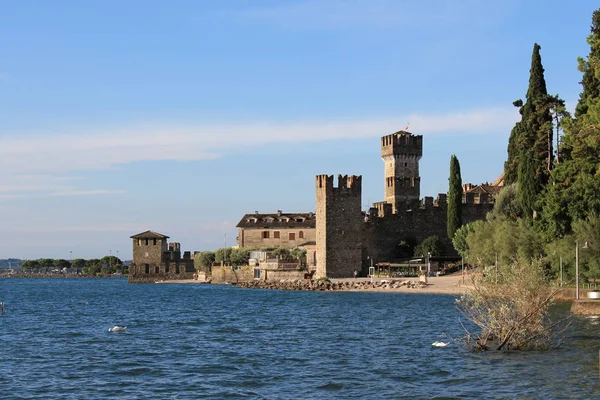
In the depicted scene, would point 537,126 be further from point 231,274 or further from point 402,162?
point 231,274

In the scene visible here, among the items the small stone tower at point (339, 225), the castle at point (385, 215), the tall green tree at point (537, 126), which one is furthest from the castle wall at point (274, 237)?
the tall green tree at point (537, 126)

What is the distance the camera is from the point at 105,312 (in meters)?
45.6

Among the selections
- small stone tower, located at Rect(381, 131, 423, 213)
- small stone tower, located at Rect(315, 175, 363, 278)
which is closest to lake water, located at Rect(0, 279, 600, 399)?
small stone tower, located at Rect(315, 175, 363, 278)

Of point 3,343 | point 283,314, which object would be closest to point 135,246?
point 283,314

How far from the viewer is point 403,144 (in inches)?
3041

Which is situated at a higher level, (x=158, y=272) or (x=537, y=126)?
(x=537, y=126)

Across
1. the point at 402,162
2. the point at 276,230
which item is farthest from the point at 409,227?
the point at 276,230

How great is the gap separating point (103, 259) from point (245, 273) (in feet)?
267

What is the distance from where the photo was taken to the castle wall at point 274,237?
83000 millimetres

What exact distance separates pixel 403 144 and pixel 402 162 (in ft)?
4.74

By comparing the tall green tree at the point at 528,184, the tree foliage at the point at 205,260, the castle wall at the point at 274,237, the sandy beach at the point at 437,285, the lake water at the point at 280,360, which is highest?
the tall green tree at the point at 528,184

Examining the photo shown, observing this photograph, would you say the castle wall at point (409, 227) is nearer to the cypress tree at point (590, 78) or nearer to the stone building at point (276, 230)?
the stone building at point (276, 230)

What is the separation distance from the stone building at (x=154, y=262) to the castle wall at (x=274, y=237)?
33.1 ft

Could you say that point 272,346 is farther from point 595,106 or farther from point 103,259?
point 103,259
